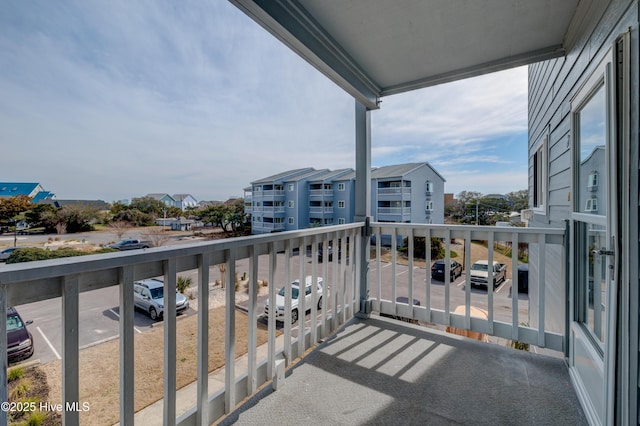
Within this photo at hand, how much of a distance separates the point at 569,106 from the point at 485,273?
1.42 meters

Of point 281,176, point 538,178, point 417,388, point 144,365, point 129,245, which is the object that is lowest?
point 417,388

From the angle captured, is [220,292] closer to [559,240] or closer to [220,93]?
→ [220,93]

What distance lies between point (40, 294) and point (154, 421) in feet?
2.45

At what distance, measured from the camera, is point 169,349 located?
1192 mm

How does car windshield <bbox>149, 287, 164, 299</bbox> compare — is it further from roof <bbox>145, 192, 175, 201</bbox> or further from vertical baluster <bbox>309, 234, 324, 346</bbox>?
vertical baluster <bbox>309, 234, 324, 346</bbox>

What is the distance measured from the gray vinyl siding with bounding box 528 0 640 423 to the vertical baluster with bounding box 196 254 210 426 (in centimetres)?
173

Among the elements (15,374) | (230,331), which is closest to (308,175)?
(230,331)

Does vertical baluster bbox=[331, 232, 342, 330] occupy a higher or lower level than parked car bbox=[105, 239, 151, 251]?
lower

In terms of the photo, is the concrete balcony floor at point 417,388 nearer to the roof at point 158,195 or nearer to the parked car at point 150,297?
the parked car at point 150,297

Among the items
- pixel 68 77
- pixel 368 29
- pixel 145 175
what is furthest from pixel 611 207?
pixel 68 77

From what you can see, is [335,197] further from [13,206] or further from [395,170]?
[13,206]

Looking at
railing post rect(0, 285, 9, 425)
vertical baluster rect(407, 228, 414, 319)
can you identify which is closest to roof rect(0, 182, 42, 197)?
railing post rect(0, 285, 9, 425)

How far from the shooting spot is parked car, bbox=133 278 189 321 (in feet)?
3.64

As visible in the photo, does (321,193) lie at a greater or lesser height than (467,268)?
greater
